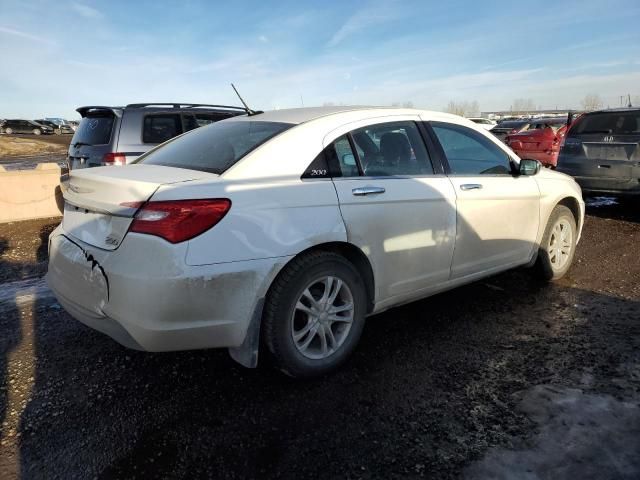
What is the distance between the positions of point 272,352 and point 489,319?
6.39ft

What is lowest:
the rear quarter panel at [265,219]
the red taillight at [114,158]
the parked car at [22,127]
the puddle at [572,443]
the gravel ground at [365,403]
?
the puddle at [572,443]

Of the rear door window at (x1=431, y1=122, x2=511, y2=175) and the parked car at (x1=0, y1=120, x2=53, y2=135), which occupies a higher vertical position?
the parked car at (x1=0, y1=120, x2=53, y2=135)

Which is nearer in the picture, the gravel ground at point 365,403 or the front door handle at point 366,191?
the gravel ground at point 365,403

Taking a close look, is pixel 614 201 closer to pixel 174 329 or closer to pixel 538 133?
pixel 538 133

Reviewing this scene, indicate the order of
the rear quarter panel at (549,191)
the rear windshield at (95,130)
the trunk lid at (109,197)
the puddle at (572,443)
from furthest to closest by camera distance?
the rear windshield at (95,130)
the rear quarter panel at (549,191)
the trunk lid at (109,197)
the puddle at (572,443)

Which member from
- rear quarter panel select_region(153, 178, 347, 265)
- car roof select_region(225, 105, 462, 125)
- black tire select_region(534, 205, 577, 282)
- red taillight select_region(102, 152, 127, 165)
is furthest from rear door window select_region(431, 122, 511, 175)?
red taillight select_region(102, 152, 127, 165)

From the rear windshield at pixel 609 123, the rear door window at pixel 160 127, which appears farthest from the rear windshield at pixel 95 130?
the rear windshield at pixel 609 123

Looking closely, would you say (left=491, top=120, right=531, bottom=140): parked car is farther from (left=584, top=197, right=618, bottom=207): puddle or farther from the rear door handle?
the rear door handle

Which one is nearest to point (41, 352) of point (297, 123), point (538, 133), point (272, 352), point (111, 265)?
point (111, 265)

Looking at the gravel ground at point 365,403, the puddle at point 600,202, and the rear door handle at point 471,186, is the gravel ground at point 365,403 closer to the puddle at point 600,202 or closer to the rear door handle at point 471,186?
the rear door handle at point 471,186

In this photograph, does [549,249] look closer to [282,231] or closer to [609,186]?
[282,231]

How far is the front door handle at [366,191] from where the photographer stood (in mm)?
2992

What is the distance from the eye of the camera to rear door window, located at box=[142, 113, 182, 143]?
7.00 meters

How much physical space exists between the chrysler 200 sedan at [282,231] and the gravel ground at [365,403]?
1.13 ft
